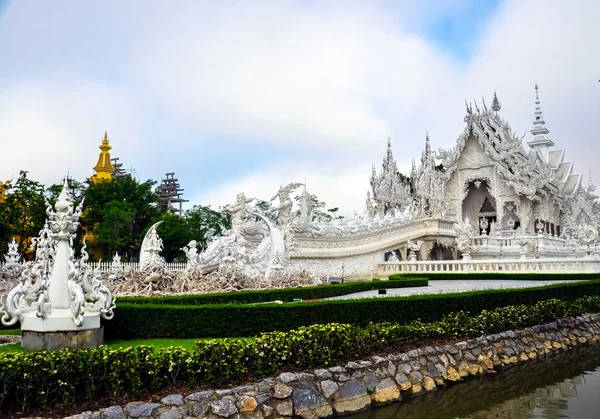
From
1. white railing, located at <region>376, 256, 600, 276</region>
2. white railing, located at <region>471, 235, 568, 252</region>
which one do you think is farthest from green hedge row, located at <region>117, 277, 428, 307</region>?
white railing, located at <region>471, 235, 568, 252</region>

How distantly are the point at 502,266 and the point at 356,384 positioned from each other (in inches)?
513

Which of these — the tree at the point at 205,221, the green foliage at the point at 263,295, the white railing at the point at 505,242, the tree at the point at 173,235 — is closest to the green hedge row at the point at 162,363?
the green foliage at the point at 263,295

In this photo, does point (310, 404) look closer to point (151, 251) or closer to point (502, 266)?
point (151, 251)

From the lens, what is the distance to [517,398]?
7844mm

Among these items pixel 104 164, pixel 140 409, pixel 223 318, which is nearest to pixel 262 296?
pixel 223 318

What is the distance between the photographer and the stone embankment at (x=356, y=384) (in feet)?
19.1

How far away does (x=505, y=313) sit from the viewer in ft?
33.8

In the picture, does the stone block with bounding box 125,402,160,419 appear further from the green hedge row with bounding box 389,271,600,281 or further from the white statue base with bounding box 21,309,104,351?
the green hedge row with bounding box 389,271,600,281

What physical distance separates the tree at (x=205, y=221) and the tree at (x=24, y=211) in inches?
289

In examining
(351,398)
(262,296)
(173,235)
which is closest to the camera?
(351,398)

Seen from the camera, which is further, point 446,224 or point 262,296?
point 446,224

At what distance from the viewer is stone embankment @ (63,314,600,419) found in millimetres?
5820

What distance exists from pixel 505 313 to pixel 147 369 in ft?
23.7

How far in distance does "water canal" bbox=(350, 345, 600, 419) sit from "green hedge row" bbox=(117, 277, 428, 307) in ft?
14.2
